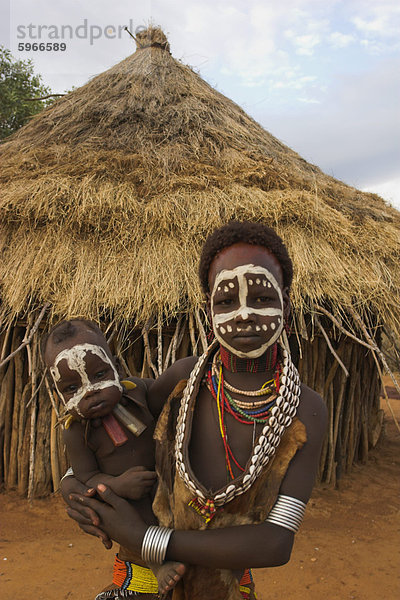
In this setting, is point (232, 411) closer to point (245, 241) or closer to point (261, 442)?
point (261, 442)

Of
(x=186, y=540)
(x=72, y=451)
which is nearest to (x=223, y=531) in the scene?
(x=186, y=540)

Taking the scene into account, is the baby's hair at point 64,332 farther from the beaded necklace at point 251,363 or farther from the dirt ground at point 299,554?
the dirt ground at point 299,554

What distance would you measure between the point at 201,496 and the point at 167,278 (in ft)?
9.79

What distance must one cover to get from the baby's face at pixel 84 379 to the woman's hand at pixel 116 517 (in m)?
0.25

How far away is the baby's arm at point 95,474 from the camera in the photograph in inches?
57.0

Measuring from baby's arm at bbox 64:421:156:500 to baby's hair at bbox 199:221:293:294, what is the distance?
2.23ft

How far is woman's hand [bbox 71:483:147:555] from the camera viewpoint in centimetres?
132

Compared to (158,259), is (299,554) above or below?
below

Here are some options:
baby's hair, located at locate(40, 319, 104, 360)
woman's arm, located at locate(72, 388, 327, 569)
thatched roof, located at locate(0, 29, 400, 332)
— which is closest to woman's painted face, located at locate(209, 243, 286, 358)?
woman's arm, located at locate(72, 388, 327, 569)

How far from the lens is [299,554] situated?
389cm

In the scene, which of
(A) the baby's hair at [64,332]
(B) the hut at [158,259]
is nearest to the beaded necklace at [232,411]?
(A) the baby's hair at [64,332]

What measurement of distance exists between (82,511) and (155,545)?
291 mm

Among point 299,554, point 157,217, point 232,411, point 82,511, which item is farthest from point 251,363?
point 157,217

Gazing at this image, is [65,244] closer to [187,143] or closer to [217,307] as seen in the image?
[187,143]
